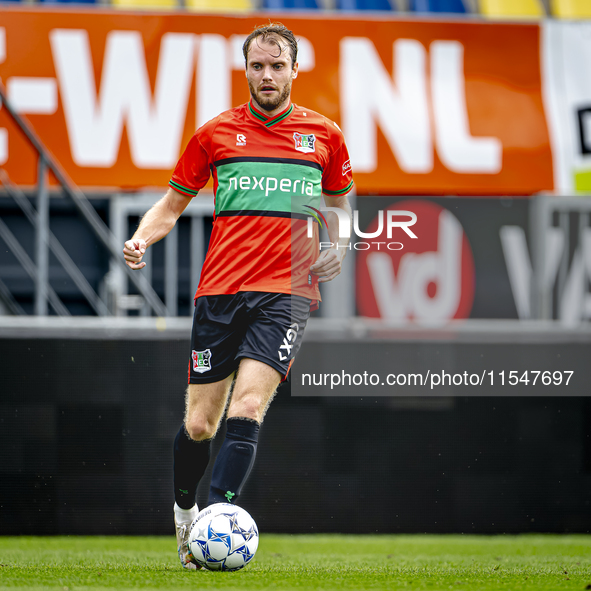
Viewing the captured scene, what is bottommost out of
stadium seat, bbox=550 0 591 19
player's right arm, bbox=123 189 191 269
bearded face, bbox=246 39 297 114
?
player's right arm, bbox=123 189 191 269

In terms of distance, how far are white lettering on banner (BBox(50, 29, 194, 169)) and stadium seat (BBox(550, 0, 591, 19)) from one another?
131 inches

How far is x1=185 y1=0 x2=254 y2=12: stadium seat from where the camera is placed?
26.7ft

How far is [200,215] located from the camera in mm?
7031

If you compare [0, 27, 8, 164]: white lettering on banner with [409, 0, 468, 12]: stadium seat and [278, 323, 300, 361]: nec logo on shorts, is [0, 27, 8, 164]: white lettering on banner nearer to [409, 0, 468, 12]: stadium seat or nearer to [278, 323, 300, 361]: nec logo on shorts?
[409, 0, 468, 12]: stadium seat

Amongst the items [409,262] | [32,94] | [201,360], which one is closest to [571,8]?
[409,262]

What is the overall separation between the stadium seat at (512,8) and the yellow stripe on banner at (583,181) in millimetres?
1601

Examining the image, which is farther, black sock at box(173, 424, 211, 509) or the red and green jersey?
black sock at box(173, 424, 211, 509)

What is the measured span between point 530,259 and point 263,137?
2899mm

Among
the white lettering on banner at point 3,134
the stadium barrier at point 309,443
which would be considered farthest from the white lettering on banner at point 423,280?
the white lettering on banner at point 3,134

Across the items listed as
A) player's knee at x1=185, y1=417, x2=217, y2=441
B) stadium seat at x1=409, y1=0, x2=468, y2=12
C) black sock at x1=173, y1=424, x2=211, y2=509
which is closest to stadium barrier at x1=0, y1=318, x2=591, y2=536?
black sock at x1=173, y1=424, x2=211, y2=509

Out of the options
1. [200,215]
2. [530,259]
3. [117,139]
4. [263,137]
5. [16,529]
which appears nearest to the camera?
[263,137]

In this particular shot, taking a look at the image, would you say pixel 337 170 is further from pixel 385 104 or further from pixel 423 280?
pixel 385 104

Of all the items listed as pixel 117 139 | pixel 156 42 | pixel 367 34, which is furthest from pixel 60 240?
pixel 367 34

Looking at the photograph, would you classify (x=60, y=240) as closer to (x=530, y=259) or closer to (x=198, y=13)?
(x=198, y=13)
